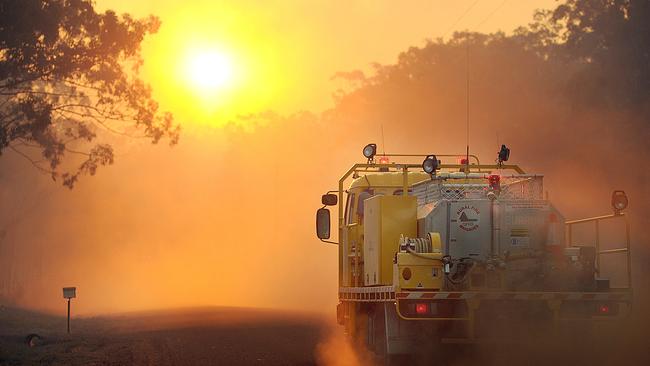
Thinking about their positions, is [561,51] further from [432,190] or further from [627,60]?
[432,190]

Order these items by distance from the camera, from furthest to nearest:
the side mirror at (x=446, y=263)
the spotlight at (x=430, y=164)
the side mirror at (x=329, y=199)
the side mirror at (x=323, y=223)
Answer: the side mirror at (x=329, y=199) → the side mirror at (x=323, y=223) → the spotlight at (x=430, y=164) → the side mirror at (x=446, y=263)

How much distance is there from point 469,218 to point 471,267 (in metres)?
1.40

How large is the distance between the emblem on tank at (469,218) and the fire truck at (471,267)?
14mm

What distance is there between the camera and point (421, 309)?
1481 centimetres

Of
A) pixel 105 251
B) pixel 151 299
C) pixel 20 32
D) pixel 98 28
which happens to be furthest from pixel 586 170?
pixel 105 251

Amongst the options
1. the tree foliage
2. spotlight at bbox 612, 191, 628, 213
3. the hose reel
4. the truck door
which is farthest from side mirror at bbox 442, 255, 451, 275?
the tree foliage

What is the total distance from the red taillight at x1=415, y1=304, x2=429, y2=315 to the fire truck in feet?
0.05

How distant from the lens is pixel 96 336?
31562mm

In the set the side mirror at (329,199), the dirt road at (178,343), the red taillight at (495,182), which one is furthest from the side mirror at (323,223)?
the red taillight at (495,182)

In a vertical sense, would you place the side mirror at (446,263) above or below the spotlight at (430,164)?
below

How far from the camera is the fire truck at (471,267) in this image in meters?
14.8

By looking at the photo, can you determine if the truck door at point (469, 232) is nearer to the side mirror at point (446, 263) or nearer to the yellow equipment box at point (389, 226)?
the yellow equipment box at point (389, 226)

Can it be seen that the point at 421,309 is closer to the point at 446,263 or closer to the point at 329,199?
the point at 446,263

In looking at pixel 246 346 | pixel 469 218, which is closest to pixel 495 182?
pixel 469 218
